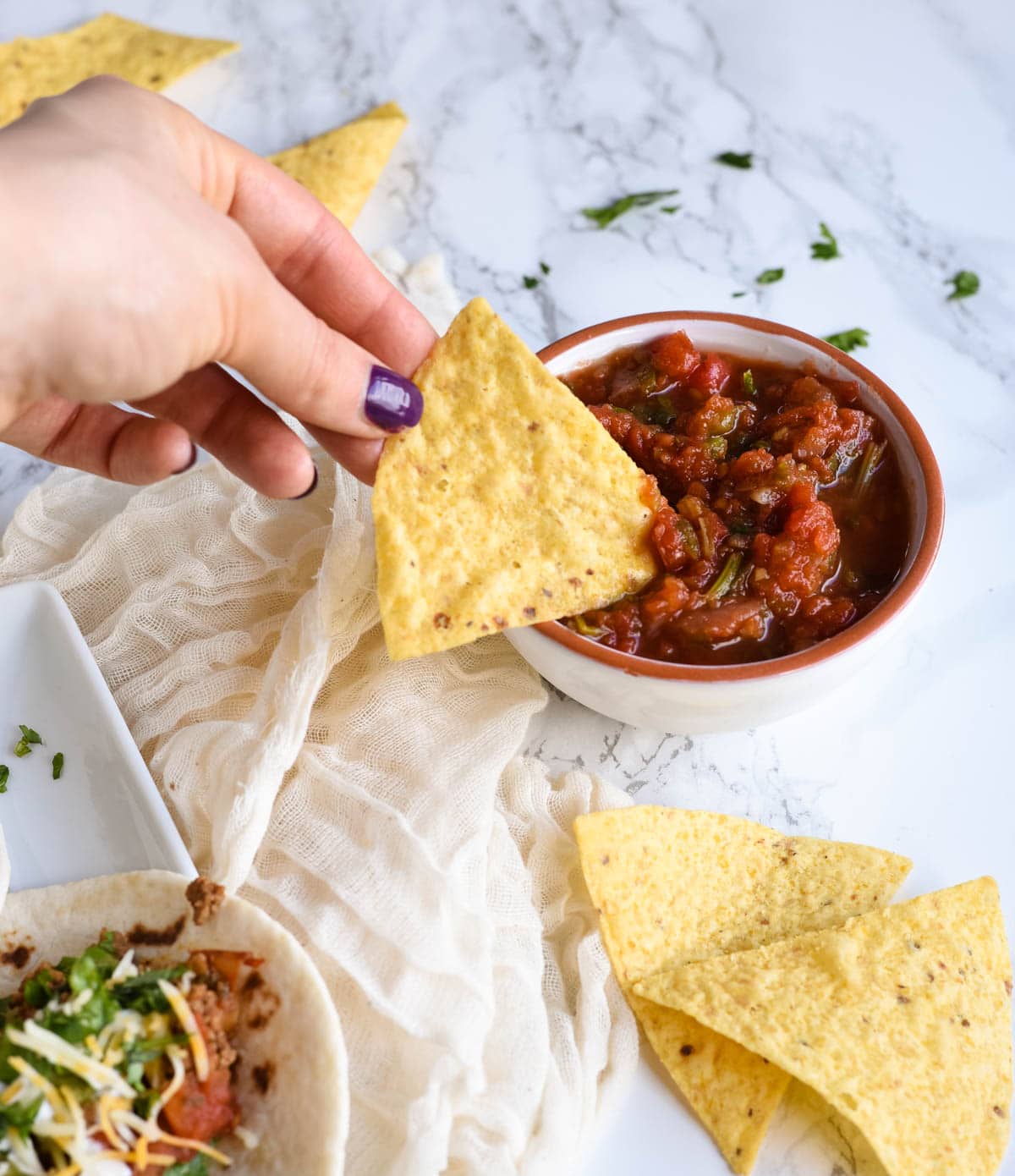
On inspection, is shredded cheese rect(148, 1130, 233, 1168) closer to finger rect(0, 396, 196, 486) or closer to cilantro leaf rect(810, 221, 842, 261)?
finger rect(0, 396, 196, 486)

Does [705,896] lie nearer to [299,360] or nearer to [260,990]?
[260,990]

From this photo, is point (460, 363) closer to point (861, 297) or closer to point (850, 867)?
point (850, 867)

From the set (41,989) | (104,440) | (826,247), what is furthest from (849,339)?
(41,989)

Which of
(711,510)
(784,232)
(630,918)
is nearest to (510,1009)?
(630,918)

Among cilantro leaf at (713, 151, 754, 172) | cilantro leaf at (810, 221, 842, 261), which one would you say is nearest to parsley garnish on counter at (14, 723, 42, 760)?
cilantro leaf at (810, 221, 842, 261)

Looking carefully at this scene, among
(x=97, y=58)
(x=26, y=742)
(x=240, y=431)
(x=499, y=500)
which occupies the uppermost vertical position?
(x=499, y=500)

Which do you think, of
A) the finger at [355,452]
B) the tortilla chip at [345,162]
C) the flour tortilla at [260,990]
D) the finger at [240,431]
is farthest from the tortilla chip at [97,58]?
the flour tortilla at [260,990]

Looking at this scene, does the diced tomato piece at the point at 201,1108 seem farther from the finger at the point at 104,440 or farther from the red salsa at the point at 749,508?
the finger at the point at 104,440
